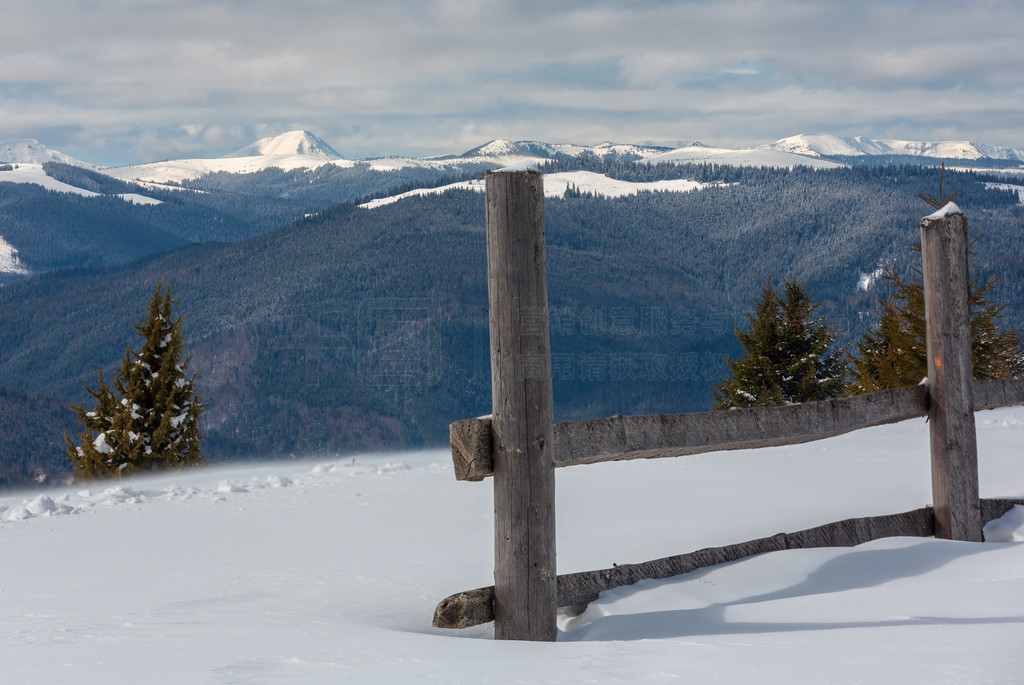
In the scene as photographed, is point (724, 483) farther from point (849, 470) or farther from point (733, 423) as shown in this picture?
point (733, 423)

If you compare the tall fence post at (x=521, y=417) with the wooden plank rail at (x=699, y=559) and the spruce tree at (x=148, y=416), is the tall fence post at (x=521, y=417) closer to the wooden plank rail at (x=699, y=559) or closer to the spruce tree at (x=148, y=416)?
the wooden plank rail at (x=699, y=559)

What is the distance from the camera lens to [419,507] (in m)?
6.24

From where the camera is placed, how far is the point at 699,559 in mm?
4066

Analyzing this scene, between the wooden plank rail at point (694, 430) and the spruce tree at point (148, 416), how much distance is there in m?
17.2

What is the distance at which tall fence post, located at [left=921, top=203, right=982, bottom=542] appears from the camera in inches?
186

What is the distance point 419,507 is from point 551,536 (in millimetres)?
3219

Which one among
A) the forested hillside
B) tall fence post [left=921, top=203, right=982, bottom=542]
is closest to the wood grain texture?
tall fence post [left=921, top=203, right=982, bottom=542]

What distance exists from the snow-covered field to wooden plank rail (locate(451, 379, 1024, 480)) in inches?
25.0

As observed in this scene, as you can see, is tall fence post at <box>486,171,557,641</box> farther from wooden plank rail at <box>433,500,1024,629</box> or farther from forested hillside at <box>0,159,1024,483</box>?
forested hillside at <box>0,159,1024,483</box>

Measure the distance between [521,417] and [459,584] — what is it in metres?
1.53

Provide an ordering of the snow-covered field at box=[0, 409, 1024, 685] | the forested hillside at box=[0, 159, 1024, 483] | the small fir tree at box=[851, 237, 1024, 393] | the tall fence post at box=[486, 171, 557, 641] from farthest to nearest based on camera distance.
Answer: the forested hillside at box=[0, 159, 1024, 483]
the small fir tree at box=[851, 237, 1024, 393]
the tall fence post at box=[486, 171, 557, 641]
the snow-covered field at box=[0, 409, 1024, 685]

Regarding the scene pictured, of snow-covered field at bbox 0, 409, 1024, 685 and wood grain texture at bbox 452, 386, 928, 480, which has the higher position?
wood grain texture at bbox 452, 386, 928, 480

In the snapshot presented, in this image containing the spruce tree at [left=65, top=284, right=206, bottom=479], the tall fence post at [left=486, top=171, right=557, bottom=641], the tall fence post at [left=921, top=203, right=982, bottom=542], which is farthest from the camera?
the spruce tree at [left=65, top=284, right=206, bottom=479]

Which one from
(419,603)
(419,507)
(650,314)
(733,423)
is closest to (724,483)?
(419,507)
